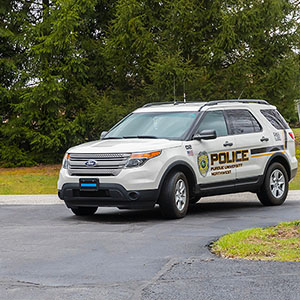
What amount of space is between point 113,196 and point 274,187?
12.3ft

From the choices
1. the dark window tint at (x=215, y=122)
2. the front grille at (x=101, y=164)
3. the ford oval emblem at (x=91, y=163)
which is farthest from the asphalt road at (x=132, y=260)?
the dark window tint at (x=215, y=122)

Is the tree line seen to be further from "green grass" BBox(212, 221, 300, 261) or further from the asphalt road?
"green grass" BBox(212, 221, 300, 261)

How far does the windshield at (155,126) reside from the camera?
12156 millimetres

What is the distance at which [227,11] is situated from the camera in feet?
81.8

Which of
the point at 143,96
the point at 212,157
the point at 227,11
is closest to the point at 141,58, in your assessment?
the point at 143,96

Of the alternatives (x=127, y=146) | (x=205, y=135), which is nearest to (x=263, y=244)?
(x=127, y=146)

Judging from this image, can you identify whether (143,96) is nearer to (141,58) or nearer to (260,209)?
(141,58)

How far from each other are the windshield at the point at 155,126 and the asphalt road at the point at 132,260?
136cm

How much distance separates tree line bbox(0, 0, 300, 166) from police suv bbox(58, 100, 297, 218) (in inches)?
416

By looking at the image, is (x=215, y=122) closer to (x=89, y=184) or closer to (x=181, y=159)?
(x=181, y=159)

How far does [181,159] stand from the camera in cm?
1155

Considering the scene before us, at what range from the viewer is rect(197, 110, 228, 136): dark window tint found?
12.4m

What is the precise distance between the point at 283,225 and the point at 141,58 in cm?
1615

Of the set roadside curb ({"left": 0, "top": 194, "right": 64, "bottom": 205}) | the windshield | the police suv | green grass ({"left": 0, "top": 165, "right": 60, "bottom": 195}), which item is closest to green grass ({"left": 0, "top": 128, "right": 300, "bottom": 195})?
green grass ({"left": 0, "top": 165, "right": 60, "bottom": 195})
